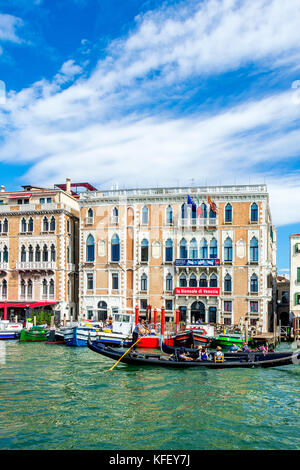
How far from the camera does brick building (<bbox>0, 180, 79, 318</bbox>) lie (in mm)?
40781

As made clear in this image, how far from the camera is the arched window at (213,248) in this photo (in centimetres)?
3838

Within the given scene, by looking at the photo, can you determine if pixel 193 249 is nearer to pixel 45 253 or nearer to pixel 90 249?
pixel 90 249

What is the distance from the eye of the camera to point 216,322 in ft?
124

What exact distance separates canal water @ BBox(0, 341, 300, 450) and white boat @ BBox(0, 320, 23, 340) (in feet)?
37.4

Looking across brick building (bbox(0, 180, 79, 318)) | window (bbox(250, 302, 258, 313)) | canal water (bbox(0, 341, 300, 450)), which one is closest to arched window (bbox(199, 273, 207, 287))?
window (bbox(250, 302, 258, 313))

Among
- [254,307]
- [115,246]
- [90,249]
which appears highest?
[115,246]

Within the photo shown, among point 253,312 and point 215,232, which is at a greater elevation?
point 215,232

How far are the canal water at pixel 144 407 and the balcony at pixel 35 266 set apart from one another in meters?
16.7

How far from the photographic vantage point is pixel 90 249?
4109 cm

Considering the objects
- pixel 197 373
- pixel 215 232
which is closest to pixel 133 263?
pixel 215 232

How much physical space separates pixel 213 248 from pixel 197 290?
11.9ft

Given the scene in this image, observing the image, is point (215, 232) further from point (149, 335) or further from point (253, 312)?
point (149, 335)

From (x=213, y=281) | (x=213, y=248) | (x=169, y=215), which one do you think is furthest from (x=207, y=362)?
(x=169, y=215)

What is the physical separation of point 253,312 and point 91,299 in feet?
44.5
